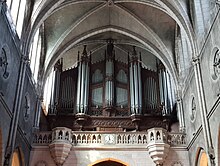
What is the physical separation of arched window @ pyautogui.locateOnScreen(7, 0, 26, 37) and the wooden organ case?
22.8ft

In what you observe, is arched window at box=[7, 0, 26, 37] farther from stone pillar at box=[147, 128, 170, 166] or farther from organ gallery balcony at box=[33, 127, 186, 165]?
stone pillar at box=[147, 128, 170, 166]

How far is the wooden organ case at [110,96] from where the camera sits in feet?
67.2

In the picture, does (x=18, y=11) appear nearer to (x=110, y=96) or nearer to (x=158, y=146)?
(x=110, y=96)

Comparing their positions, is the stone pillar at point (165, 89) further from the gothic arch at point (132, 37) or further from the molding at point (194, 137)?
the molding at point (194, 137)

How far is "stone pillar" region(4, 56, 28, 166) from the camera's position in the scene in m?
12.9

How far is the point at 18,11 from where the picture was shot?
15.2m

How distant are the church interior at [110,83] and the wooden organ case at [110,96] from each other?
7cm

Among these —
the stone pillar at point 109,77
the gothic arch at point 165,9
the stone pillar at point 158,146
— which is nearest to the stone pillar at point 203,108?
the gothic arch at point 165,9

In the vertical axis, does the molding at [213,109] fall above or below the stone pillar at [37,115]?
below

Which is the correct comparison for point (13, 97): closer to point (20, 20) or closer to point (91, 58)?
point (20, 20)

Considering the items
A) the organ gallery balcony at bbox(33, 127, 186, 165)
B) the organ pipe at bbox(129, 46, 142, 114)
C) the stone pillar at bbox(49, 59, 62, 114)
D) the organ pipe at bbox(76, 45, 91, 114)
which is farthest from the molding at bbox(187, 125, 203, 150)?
the stone pillar at bbox(49, 59, 62, 114)

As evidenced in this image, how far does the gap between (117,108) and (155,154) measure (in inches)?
207

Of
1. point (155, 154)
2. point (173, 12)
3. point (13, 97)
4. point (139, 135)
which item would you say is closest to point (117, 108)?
point (139, 135)

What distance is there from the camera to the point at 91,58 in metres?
24.9
